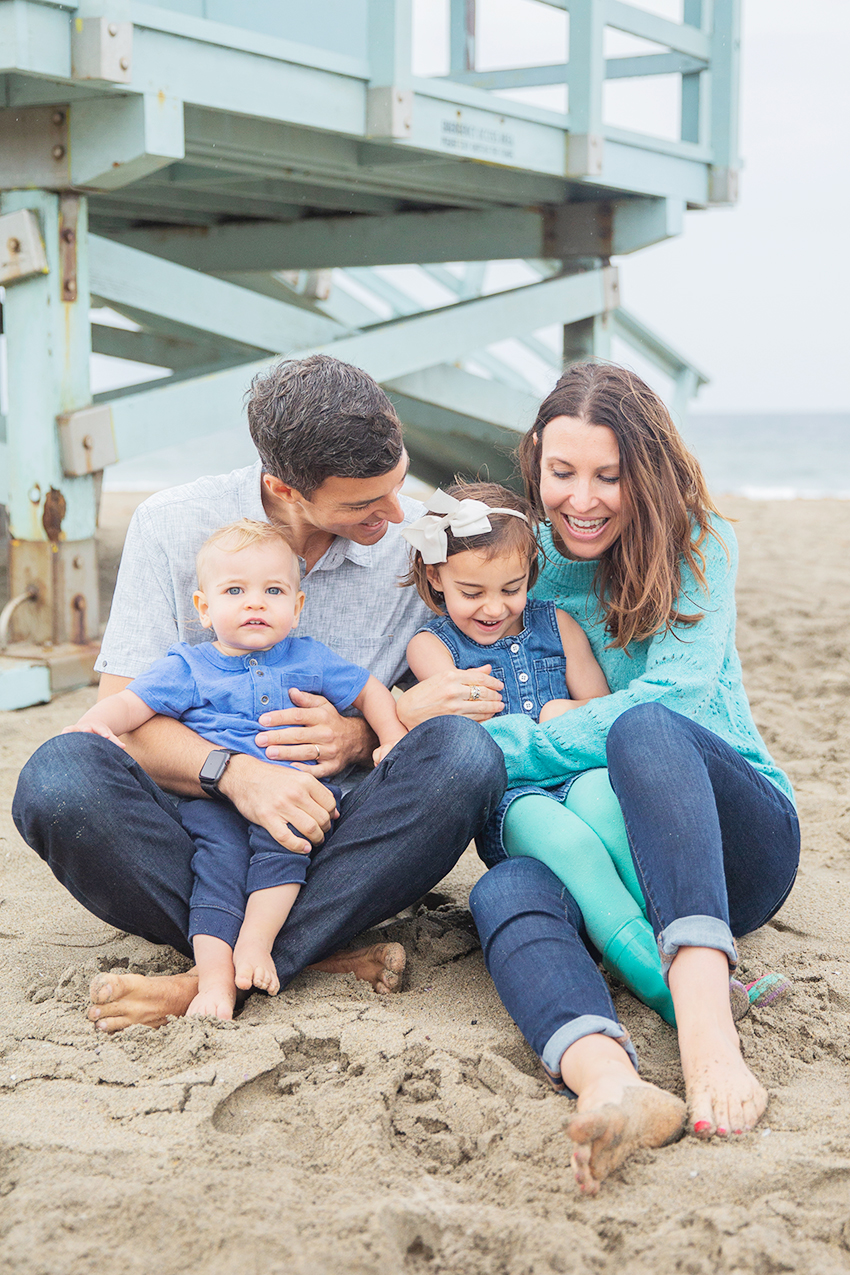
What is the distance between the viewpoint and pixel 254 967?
1802 mm

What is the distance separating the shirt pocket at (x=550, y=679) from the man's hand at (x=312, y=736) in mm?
384

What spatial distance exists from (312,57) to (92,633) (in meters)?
2.07

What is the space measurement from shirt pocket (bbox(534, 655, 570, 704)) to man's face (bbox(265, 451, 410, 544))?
1.39 ft

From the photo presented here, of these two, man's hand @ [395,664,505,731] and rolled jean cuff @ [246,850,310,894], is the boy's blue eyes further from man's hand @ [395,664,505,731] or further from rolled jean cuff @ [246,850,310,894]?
rolled jean cuff @ [246,850,310,894]

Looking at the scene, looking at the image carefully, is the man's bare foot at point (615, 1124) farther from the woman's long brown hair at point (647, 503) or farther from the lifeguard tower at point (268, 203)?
the lifeguard tower at point (268, 203)

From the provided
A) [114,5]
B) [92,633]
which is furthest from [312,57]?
[92,633]

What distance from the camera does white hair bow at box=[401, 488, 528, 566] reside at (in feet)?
7.15

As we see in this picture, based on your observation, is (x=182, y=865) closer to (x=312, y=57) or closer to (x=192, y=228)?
(x=312, y=57)

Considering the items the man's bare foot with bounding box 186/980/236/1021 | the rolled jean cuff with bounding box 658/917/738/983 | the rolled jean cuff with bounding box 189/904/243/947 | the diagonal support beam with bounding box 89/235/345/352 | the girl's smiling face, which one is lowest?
the man's bare foot with bounding box 186/980/236/1021

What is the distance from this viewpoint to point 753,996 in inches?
73.3

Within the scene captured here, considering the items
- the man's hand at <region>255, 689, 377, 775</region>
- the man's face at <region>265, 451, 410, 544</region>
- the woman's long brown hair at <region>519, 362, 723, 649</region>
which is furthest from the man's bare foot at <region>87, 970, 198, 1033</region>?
the woman's long brown hair at <region>519, 362, 723, 649</region>

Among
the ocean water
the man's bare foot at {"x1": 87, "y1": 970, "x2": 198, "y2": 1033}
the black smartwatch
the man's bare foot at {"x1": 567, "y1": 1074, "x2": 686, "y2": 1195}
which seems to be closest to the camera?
the man's bare foot at {"x1": 567, "y1": 1074, "x2": 686, "y2": 1195}

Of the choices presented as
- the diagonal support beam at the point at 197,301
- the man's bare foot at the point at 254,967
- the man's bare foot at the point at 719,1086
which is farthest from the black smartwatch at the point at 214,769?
the diagonal support beam at the point at 197,301

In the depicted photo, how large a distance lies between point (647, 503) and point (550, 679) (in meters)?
0.42
